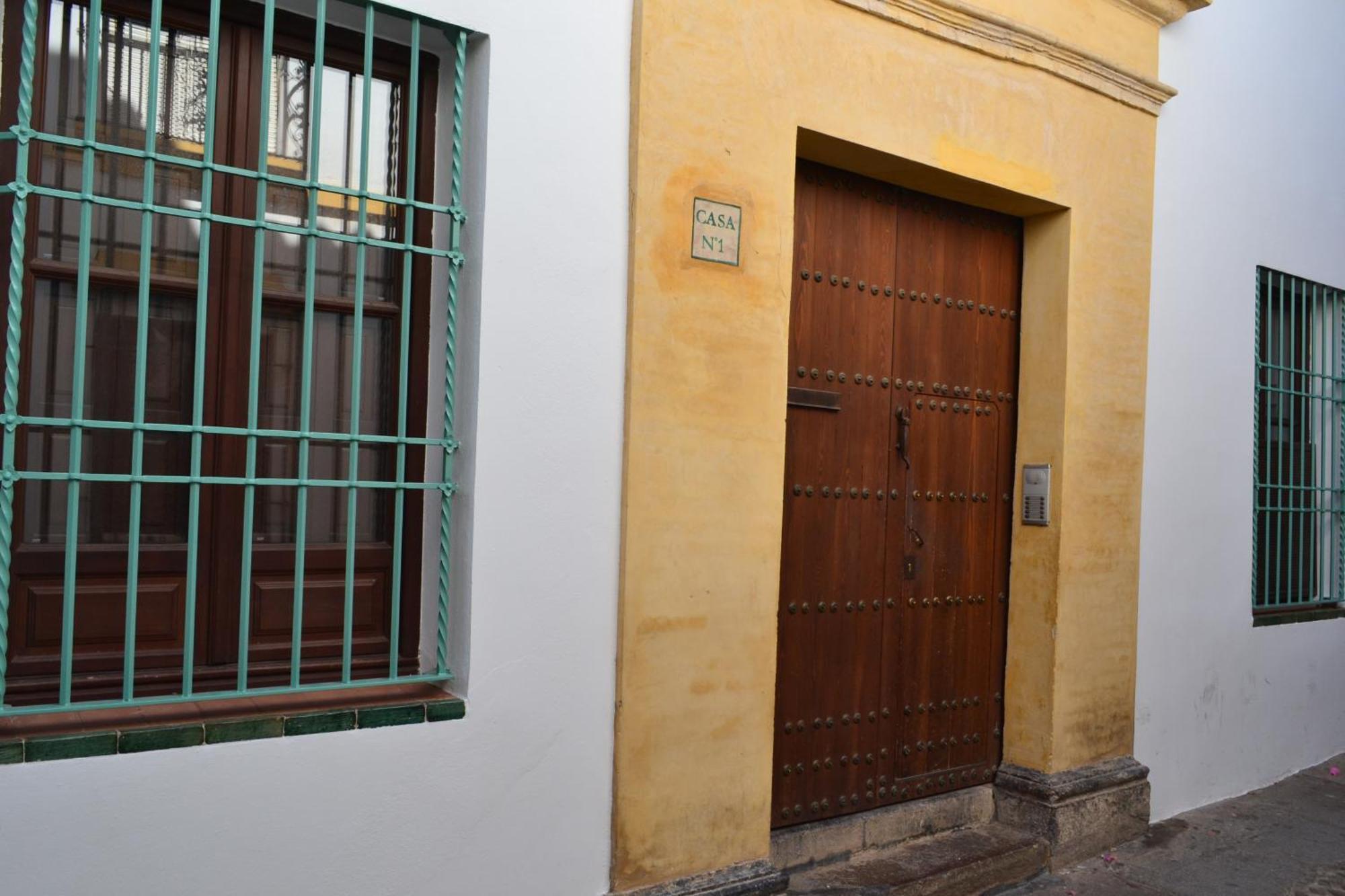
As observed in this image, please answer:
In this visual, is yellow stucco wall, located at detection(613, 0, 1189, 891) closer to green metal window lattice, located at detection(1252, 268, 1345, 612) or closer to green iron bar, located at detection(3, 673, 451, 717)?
green iron bar, located at detection(3, 673, 451, 717)

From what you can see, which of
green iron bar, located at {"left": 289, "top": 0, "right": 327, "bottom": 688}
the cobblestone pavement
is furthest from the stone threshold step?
green iron bar, located at {"left": 289, "top": 0, "right": 327, "bottom": 688}

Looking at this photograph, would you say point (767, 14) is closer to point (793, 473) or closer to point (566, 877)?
point (793, 473)

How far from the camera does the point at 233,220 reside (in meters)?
2.56

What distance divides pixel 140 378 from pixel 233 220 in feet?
1.39

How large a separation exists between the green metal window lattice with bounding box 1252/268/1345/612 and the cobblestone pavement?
1.03 metres

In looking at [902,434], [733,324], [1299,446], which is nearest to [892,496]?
[902,434]

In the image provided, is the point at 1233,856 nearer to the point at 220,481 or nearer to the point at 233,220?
the point at 220,481

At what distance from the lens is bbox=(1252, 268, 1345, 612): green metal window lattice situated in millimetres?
5949

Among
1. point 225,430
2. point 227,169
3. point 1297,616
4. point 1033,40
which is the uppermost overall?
point 1033,40

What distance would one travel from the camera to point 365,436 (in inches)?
108

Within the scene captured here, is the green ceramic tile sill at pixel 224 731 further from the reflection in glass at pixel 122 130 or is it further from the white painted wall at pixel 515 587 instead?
the reflection in glass at pixel 122 130

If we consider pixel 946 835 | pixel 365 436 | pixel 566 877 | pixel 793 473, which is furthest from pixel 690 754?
pixel 946 835

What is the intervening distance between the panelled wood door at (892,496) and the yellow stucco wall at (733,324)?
9.3 inches

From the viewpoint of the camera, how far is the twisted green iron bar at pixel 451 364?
294cm
